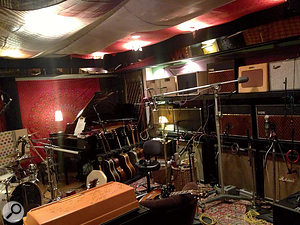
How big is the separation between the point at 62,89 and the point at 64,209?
5.09 m

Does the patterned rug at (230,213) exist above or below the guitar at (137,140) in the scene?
below

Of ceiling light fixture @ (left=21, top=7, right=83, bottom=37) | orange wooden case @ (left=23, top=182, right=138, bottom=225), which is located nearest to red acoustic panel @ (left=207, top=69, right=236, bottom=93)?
ceiling light fixture @ (left=21, top=7, right=83, bottom=37)

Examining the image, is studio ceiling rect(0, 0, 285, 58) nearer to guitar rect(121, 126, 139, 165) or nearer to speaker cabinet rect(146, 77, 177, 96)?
speaker cabinet rect(146, 77, 177, 96)

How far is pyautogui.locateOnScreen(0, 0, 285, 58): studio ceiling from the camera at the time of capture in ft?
6.23

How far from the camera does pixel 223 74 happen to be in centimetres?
396

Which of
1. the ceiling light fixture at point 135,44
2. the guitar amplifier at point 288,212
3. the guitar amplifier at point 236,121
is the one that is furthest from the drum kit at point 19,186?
the guitar amplifier at point 288,212

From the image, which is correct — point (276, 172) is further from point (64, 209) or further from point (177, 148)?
point (64, 209)

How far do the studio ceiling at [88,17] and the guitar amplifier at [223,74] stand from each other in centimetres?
82

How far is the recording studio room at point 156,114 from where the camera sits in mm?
2014

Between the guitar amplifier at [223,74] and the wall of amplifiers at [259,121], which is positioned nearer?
the wall of amplifiers at [259,121]

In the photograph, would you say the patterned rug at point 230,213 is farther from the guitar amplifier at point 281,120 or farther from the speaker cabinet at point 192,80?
the speaker cabinet at point 192,80

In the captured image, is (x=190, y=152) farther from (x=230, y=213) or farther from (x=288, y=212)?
(x=288, y=212)

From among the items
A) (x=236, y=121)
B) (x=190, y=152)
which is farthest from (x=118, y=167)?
(x=236, y=121)

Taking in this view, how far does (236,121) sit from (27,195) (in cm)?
348
